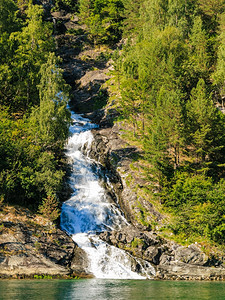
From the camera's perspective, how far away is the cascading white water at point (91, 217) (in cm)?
3253

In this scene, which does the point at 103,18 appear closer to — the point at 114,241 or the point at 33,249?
the point at 114,241

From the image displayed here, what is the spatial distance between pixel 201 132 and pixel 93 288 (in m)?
27.8

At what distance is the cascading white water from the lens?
32.5 meters

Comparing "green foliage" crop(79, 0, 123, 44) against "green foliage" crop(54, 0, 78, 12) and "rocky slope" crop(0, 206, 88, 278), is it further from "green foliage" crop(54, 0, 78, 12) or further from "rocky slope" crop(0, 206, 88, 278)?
"rocky slope" crop(0, 206, 88, 278)

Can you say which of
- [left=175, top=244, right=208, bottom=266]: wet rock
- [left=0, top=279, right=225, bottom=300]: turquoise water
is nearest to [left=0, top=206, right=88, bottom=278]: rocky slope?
[left=0, top=279, right=225, bottom=300]: turquoise water

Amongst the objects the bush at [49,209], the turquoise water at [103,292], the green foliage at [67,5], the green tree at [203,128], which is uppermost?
the green foliage at [67,5]

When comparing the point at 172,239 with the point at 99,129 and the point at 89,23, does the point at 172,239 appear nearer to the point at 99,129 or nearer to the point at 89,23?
the point at 99,129

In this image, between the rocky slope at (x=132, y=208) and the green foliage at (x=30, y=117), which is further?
the green foliage at (x=30, y=117)

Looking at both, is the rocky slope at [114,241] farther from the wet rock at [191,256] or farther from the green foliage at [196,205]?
A: the green foliage at [196,205]

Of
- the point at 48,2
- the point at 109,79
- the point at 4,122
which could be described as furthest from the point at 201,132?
the point at 48,2

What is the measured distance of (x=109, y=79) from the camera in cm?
7175

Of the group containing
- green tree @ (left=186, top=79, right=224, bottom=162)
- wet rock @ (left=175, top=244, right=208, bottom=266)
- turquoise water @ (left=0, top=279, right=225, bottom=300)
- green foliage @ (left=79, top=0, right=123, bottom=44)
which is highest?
green foliage @ (left=79, top=0, right=123, bottom=44)

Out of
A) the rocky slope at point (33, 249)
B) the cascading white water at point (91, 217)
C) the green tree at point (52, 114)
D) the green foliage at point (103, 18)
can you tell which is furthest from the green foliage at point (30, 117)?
the green foliage at point (103, 18)

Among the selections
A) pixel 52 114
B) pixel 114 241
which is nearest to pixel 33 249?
pixel 114 241
